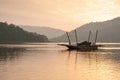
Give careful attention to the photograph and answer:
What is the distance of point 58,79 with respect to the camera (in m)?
47.5

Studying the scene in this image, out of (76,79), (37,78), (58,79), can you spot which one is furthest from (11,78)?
(76,79)

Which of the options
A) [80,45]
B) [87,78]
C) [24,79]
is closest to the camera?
[24,79]

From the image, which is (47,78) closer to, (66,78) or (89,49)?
(66,78)

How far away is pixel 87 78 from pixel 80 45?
12749 centimetres

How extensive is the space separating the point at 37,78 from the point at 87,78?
8.53 metres

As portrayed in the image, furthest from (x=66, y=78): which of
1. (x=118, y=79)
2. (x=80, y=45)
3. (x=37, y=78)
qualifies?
(x=80, y=45)

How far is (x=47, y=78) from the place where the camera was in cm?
4847

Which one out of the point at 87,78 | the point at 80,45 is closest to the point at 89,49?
the point at 80,45

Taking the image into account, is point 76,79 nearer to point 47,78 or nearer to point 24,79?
point 47,78

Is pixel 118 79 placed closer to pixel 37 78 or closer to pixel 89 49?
pixel 37 78

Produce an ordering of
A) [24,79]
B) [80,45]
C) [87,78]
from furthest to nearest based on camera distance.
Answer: [80,45] < [87,78] < [24,79]

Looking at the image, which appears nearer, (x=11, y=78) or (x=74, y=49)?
(x=11, y=78)

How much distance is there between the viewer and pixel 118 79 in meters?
48.1

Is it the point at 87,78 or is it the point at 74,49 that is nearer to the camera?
the point at 87,78
